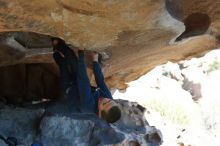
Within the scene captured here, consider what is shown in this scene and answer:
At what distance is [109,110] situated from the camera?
17.7ft

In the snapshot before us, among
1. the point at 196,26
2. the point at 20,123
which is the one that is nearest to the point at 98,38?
the point at 20,123

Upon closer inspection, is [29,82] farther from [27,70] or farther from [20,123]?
[20,123]

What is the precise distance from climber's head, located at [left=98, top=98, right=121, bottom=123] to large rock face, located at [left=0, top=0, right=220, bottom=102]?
0.93 m

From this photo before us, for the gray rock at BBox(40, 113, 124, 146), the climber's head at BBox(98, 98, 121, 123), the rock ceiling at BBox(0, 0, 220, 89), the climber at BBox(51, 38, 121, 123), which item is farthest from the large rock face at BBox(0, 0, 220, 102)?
the gray rock at BBox(40, 113, 124, 146)

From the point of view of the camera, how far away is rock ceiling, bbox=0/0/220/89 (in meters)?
4.80

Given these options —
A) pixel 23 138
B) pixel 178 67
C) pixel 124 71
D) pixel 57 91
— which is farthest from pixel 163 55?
pixel 178 67

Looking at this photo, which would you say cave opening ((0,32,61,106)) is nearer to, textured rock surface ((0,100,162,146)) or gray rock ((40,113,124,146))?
textured rock surface ((0,100,162,146))

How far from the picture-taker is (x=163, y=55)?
764 centimetres

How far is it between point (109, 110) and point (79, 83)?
65 centimetres

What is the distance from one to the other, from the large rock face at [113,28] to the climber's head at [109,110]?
93cm

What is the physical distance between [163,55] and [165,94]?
40.5 ft

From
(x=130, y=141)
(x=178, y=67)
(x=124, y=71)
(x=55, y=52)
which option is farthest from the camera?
(x=178, y=67)

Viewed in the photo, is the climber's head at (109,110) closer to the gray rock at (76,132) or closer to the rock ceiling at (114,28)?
the gray rock at (76,132)

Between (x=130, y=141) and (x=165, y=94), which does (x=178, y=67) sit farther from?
(x=130, y=141)
